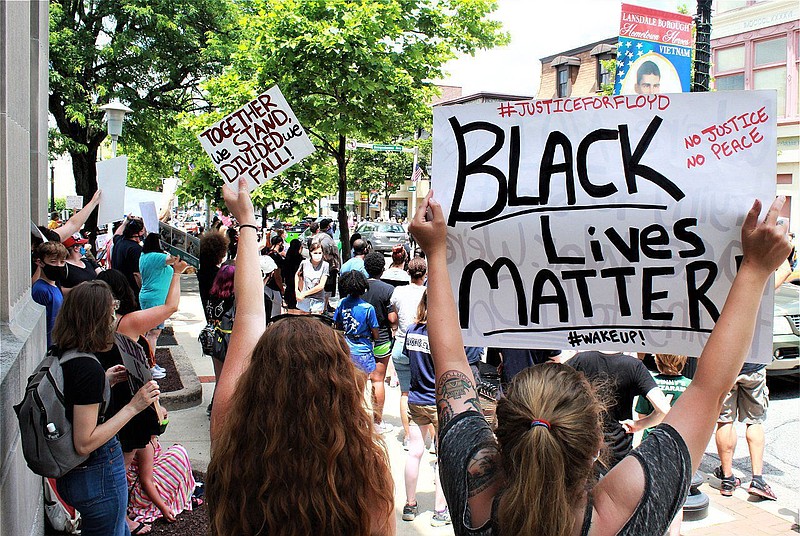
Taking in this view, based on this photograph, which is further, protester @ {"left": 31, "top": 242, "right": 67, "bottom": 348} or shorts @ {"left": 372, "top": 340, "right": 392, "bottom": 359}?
shorts @ {"left": 372, "top": 340, "right": 392, "bottom": 359}

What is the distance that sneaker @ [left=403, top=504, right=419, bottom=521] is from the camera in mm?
5473

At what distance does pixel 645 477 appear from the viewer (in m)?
1.74

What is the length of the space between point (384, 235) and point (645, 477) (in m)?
32.1

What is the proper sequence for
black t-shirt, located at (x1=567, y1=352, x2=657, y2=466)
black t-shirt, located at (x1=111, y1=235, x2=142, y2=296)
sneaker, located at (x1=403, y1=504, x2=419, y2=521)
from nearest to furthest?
1. black t-shirt, located at (x1=567, y1=352, x2=657, y2=466)
2. sneaker, located at (x1=403, y1=504, x2=419, y2=521)
3. black t-shirt, located at (x1=111, y1=235, x2=142, y2=296)

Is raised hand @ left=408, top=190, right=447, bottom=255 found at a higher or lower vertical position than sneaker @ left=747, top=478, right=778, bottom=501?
higher

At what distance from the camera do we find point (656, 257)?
8.37ft

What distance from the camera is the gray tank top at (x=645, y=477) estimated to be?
1.71 m

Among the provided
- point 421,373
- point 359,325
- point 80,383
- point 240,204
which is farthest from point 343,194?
point 240,204

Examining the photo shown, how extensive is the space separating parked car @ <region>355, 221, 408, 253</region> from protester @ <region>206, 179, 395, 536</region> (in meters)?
30.6

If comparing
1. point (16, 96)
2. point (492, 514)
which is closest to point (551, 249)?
point (492, 514)

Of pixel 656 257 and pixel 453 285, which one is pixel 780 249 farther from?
pixel 453 285

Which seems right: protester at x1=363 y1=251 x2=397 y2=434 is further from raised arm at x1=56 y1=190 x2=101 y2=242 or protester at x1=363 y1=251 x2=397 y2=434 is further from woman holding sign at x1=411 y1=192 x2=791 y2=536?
woman holding sign at x1=411 y1=192 x2=791 y2=536

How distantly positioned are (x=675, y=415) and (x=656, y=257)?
0.83 meters

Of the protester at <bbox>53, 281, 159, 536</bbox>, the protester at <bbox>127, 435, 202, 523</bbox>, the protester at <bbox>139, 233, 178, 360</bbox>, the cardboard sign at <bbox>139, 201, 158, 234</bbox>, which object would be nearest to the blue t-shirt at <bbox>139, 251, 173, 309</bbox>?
the protester at <bbox>139, 233, 178, 360</bbox>
